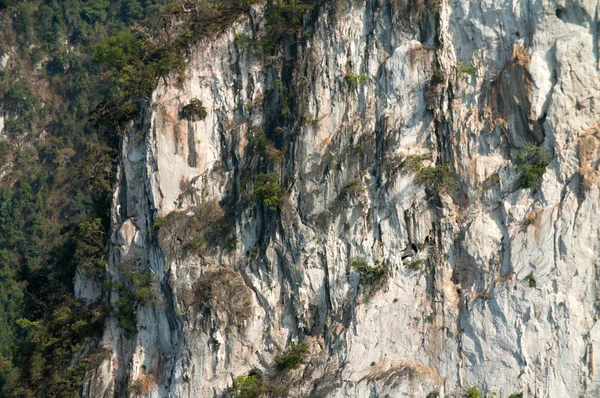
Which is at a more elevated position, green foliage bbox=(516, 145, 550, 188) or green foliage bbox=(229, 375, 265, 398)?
green foliage bbox=(516, 145, 550, 188)

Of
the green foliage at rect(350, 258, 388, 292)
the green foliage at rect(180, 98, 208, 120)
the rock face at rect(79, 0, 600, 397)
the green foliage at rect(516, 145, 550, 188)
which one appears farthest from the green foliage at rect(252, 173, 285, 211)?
the green foliage at rect(516, 145, 550, 188)

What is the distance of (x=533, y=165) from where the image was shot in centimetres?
2978

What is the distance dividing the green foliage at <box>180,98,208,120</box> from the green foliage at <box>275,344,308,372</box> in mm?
8115

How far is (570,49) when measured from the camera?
98.2 feet

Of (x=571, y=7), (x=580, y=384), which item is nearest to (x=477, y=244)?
(x=580, y=384)

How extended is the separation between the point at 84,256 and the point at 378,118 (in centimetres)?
1126

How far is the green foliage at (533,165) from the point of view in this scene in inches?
1166

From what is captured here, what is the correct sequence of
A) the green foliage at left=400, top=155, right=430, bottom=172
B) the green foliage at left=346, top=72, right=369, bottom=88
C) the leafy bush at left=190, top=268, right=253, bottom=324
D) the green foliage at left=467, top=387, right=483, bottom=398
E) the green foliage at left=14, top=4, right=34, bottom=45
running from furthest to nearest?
the green foliage at left=14, top=4, right=34, bottom=45 → the green foliage at left=346, top=72, right=369, bottom=88 → the leafy bush at left=190, top=268, right=253, bottom=324 → the green foliage at left=400, top=155, right=430, bottom=172 → the green foliage at left=467, top=387, right=483, bottom=398

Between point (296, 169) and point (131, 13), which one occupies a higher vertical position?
point (131, 13)

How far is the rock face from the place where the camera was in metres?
29.1

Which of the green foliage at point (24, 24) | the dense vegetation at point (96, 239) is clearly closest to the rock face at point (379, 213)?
the dense vegetation at point (96, 239)

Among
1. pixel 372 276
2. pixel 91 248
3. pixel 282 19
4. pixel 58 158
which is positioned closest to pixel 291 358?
pixel 372 276

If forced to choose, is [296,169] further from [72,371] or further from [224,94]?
[72,371]

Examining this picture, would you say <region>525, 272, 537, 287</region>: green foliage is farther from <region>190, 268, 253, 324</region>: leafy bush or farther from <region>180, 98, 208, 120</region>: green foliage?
<region>180, 98, 208, 120</region>: green foliage
